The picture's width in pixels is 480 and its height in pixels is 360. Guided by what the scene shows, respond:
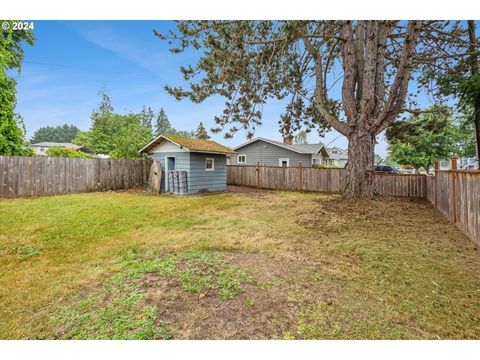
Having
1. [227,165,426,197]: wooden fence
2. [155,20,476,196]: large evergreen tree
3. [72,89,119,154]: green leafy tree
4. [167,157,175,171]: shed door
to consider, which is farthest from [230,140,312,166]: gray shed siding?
[72,89,119,154]: green leafy tree

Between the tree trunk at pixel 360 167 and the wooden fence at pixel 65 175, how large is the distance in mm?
9276

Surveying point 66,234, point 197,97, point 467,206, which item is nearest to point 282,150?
point 197,97

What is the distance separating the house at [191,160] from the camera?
34.2ft

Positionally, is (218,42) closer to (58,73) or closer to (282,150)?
(58,73)

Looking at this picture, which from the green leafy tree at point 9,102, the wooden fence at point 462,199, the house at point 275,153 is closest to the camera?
the wooden fence at point 462,199

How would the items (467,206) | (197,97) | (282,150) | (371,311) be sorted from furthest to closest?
(282,150) → (197,97) → (467,206) → (371,311)

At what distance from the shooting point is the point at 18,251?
3398 mm

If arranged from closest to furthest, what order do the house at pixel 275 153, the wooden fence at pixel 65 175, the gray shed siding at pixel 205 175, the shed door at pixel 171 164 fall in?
1. the wooden fence at pixel 65 175
2. the gray shed siding at pixel 205 175
3. the shed door at pixel 171 164
4. the house at pixel 275 153

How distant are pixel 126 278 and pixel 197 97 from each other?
522 centimetres

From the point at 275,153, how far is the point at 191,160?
429 inches

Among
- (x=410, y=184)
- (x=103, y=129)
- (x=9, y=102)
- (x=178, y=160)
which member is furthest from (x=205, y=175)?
(x=103, y=129)

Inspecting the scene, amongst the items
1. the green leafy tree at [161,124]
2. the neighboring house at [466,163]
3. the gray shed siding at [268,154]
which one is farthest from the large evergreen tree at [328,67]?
the green leafy tree at [161,124]

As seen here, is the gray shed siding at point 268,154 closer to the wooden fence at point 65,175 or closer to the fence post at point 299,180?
the fence post at point 299,180

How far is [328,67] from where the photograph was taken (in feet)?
28.1
